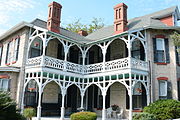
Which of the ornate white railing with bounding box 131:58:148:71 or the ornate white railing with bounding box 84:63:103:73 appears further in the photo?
the ornate white railing with bounding box 84:63:103:73

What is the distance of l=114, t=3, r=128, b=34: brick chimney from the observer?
16.6m

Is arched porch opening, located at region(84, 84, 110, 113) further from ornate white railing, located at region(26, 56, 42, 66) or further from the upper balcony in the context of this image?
ornate white railing, located at region(26, 56, 42, 66)

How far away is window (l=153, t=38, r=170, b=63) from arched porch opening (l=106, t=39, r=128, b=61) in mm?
2739

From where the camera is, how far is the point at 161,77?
584 inches

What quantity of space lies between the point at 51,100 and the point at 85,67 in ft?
13.5

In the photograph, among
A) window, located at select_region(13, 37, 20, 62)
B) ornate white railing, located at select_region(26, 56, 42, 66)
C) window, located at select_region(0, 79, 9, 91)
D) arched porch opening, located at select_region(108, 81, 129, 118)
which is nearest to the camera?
ornate white railing, located at select_region(26, 56, 42, 66)

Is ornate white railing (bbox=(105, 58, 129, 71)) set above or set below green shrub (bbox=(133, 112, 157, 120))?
above

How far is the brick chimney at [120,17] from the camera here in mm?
16641

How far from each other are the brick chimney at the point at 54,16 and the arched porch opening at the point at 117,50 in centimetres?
537

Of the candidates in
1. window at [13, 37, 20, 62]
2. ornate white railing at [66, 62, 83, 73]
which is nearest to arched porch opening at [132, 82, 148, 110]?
ornate white railing at [66, 62, 83, 73]

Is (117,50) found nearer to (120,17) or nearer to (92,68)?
(120,17)

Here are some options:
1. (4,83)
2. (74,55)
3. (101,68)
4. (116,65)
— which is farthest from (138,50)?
(4,83)

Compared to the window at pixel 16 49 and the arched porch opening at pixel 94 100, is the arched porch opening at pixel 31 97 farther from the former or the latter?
the arched porch opening at pixel 94 100

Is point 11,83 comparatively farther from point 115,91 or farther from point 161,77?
point 161,77
